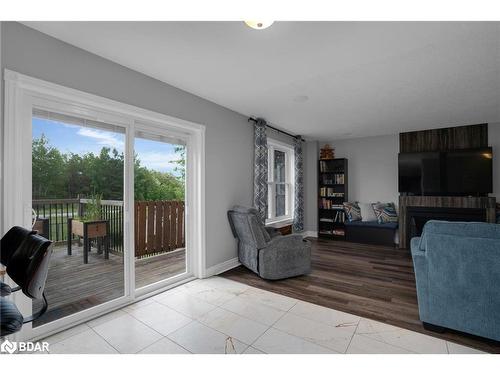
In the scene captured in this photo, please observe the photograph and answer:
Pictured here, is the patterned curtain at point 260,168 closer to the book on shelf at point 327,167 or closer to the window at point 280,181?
the window at point 280,181

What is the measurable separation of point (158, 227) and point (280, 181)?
9.01ft

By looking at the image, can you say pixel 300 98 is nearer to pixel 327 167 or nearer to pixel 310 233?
pixel 327 167

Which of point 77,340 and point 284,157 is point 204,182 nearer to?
point 77,340

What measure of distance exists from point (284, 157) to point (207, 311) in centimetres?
400

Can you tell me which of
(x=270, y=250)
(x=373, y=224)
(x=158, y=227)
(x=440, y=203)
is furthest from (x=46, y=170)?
(x=440, y=203)

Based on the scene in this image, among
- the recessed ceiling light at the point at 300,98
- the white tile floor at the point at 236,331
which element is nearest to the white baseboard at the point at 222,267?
the white tile floor at the point at 236,331

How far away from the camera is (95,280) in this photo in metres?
2.57

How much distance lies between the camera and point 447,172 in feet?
15.8

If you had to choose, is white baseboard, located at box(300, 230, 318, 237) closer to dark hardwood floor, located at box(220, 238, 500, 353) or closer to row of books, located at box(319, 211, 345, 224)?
row of books, located at box(319, 211, 345, 224)

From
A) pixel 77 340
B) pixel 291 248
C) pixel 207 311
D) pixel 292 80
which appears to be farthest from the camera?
pixel 291 248

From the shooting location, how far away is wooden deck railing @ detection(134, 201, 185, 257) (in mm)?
4051

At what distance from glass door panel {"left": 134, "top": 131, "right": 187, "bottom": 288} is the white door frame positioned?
6.8 inches

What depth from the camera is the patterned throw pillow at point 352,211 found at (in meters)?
5.59
